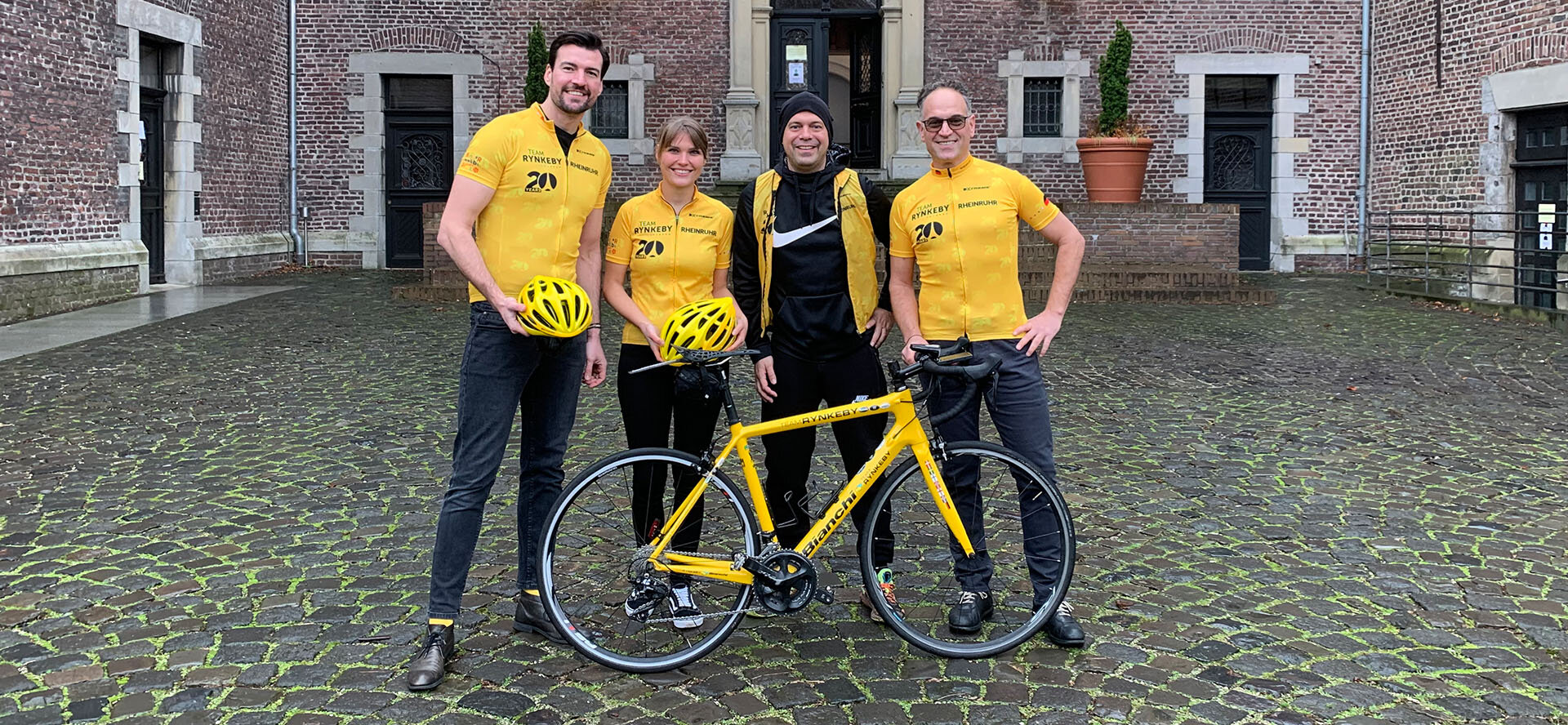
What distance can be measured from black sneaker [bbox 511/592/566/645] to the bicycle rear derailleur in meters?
0.68

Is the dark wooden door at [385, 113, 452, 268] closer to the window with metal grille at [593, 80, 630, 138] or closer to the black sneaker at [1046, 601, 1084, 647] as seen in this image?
the window with metal grille at [593, 80, 630, 138]

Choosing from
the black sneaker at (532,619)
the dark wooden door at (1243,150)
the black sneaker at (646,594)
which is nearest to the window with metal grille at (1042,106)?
the dark wooden door at (1243,150)

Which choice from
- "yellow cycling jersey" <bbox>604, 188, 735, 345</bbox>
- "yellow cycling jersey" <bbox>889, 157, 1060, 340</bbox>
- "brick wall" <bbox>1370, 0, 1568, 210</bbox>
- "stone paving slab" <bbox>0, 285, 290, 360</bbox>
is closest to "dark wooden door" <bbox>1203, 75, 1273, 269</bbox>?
"brick wall" <bbox>1370, 0, 1568, 210</bbox>

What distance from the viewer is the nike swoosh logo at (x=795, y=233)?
4.18 metres

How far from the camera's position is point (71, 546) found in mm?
5055

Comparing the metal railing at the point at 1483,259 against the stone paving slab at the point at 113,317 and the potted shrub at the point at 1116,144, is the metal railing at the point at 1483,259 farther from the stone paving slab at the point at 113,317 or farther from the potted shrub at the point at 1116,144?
the stone paving slab at the point at 113,317

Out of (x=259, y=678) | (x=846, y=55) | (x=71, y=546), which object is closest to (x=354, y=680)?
(x=259, y=678)

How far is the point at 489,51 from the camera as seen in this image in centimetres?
1992

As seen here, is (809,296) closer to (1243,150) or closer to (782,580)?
(782,580)

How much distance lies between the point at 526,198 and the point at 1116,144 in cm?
1452

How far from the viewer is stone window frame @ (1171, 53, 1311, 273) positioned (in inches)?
779

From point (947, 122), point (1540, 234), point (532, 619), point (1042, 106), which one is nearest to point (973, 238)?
point (947, 122)

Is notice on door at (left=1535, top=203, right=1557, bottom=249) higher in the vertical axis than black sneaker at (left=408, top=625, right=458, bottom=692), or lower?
higher

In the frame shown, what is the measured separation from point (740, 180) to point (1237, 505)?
14.0 metres
